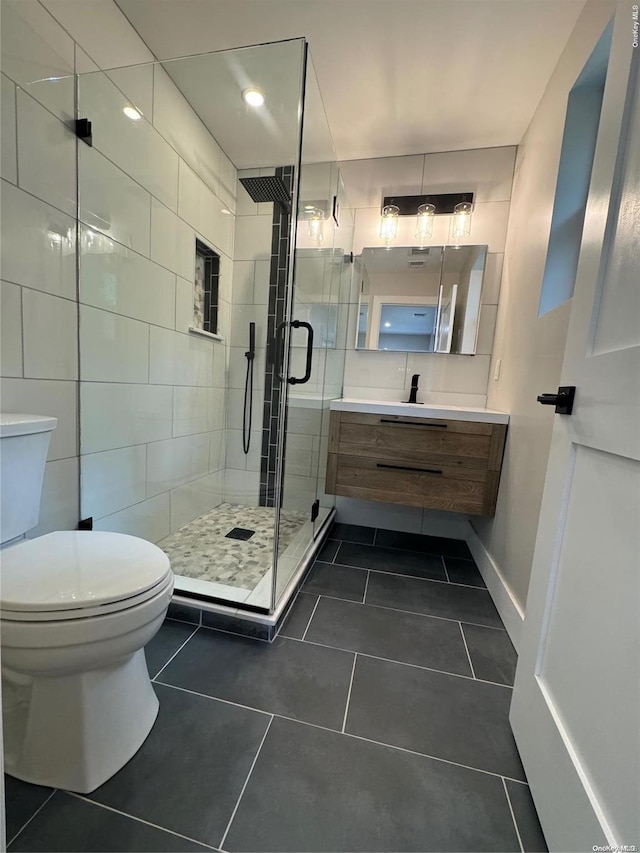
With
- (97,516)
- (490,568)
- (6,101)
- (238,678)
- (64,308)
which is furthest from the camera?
(490,568)

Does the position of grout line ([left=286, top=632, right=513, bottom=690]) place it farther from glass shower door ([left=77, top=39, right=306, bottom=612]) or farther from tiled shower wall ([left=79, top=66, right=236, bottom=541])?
tiled shower wall ([left=79, top=66, right=236, bottom=541])

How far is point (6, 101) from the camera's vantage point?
1.02 meters

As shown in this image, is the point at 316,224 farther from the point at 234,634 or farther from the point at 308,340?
the point at 234,634

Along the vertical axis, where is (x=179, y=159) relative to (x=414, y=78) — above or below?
below

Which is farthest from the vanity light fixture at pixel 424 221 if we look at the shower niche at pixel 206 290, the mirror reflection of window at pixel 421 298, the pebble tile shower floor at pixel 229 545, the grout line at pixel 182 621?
the grout line at pixel 182 621

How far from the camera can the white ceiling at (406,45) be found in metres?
1.33

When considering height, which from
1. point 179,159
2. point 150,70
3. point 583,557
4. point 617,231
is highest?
point 150,70

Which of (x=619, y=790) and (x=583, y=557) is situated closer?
(x=619, y=790)

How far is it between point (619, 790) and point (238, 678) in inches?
38.2

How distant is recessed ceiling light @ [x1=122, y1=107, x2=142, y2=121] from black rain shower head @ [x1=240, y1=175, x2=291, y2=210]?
692 millimetres

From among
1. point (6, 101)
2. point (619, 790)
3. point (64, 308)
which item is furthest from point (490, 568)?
point (6, 101)

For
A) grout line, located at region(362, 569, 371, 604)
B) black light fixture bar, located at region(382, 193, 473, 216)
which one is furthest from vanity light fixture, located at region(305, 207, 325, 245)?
grout line, located at region(362, 569, 371, 604)

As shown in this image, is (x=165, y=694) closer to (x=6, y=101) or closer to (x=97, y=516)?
(x=97, y=516)

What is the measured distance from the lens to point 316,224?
1762 millimetres
